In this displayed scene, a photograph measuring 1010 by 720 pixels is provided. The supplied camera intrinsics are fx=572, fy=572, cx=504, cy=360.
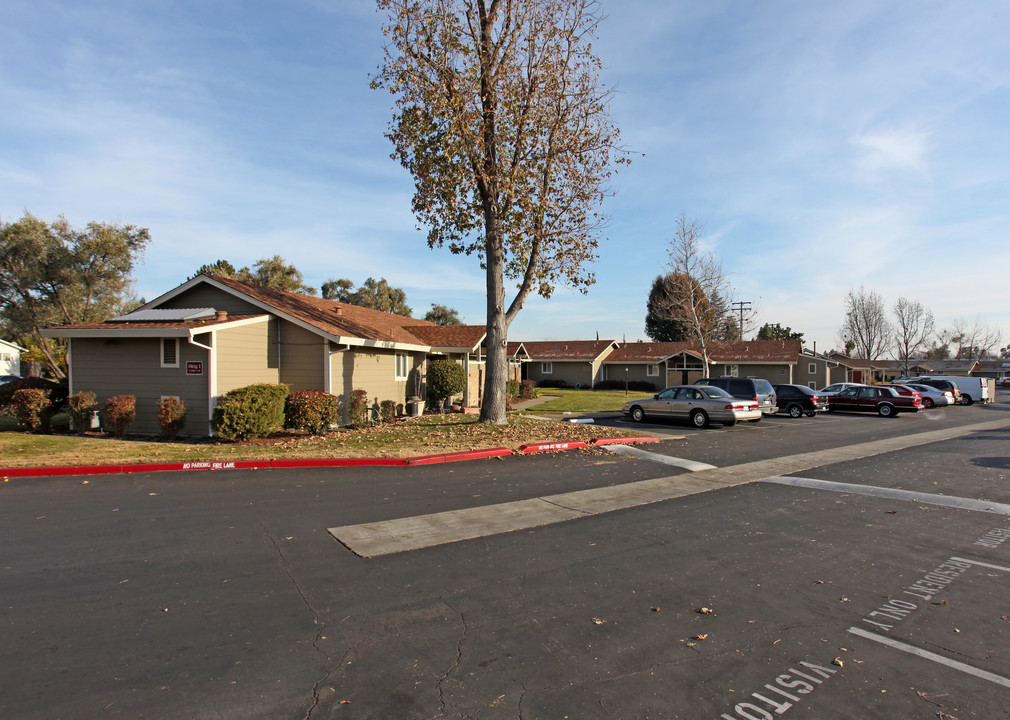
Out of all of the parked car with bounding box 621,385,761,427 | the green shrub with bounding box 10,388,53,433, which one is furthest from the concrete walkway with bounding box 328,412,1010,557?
the green shrub with bounding box 10,388,53,433

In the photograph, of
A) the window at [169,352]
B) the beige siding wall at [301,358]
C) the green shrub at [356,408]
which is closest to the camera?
the window at [169,352]

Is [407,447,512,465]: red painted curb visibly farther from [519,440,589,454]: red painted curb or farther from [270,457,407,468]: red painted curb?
[519,440,589,454]: red painted curb

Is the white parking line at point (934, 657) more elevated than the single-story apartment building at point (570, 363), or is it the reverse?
the single-story apartment building at point (570, 363)

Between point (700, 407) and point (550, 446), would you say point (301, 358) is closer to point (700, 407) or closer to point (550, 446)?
point (550, 446)

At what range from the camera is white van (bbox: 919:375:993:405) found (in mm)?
37875

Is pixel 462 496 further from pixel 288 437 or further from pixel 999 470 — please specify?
pixel 999 470

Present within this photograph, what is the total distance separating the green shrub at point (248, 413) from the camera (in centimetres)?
1341

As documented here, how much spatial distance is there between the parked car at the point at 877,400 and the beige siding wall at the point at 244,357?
25952 millimetres

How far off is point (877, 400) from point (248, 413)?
2734 centimetres

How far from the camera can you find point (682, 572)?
558 cm

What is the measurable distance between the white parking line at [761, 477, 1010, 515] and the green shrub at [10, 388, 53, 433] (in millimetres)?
17565

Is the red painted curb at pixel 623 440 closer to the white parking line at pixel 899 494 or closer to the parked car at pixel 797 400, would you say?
the white parking line at pixel 899 494

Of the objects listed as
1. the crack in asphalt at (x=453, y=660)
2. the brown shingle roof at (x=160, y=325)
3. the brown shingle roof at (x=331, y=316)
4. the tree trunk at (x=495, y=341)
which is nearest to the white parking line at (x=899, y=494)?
the crack in asphalt at (x=453, y=660)

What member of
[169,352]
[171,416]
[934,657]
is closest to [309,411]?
[171,416]
